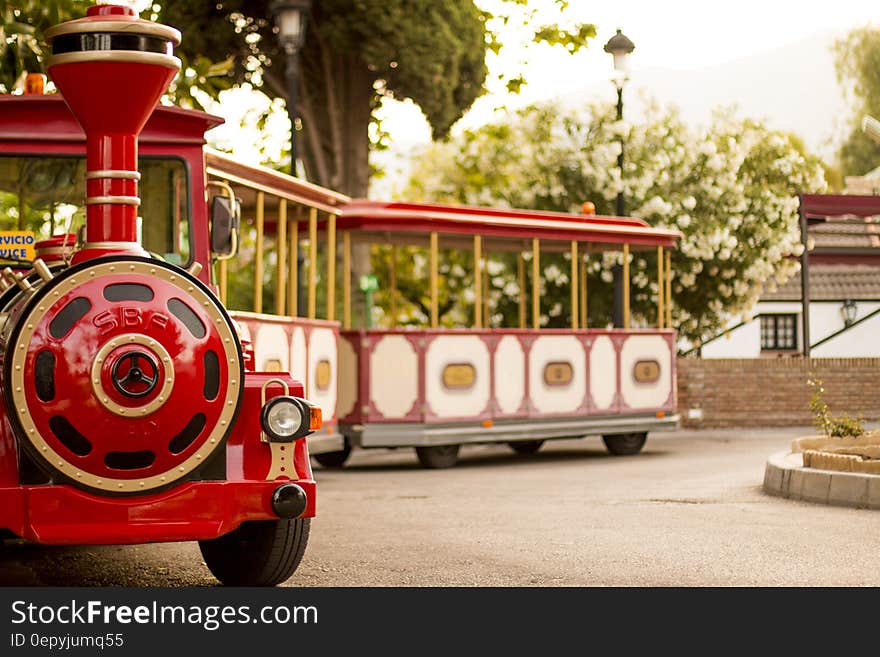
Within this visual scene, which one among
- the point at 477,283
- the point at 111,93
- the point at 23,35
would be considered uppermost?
the point at 23,35

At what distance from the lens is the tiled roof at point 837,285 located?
37.9 metres

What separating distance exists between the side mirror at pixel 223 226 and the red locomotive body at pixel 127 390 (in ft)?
5.51

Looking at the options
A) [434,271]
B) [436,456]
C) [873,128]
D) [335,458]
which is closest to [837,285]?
[436,456]

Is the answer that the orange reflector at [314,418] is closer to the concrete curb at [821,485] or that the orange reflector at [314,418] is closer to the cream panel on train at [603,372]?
the concrete curb at [821,485]

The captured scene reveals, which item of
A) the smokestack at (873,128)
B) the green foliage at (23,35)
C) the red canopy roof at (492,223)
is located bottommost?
the red canopy roof at (492,223)

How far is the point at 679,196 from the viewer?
25.1 meters

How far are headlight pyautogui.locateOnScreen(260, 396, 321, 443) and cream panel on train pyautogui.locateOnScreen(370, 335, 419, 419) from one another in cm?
941

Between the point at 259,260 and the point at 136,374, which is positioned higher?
the point at 259,260

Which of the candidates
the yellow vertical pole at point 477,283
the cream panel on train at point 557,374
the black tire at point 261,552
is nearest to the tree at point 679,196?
the cream panel on train at point 557,374

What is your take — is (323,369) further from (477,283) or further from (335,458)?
(477,283)

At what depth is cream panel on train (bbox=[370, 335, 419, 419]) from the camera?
16156 millimetres

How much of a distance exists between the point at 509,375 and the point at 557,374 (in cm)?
72

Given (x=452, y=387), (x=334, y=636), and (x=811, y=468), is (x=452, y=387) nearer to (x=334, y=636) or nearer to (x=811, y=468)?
(x=811, y=468)

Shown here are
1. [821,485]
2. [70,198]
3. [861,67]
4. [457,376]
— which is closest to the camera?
[70,198]
